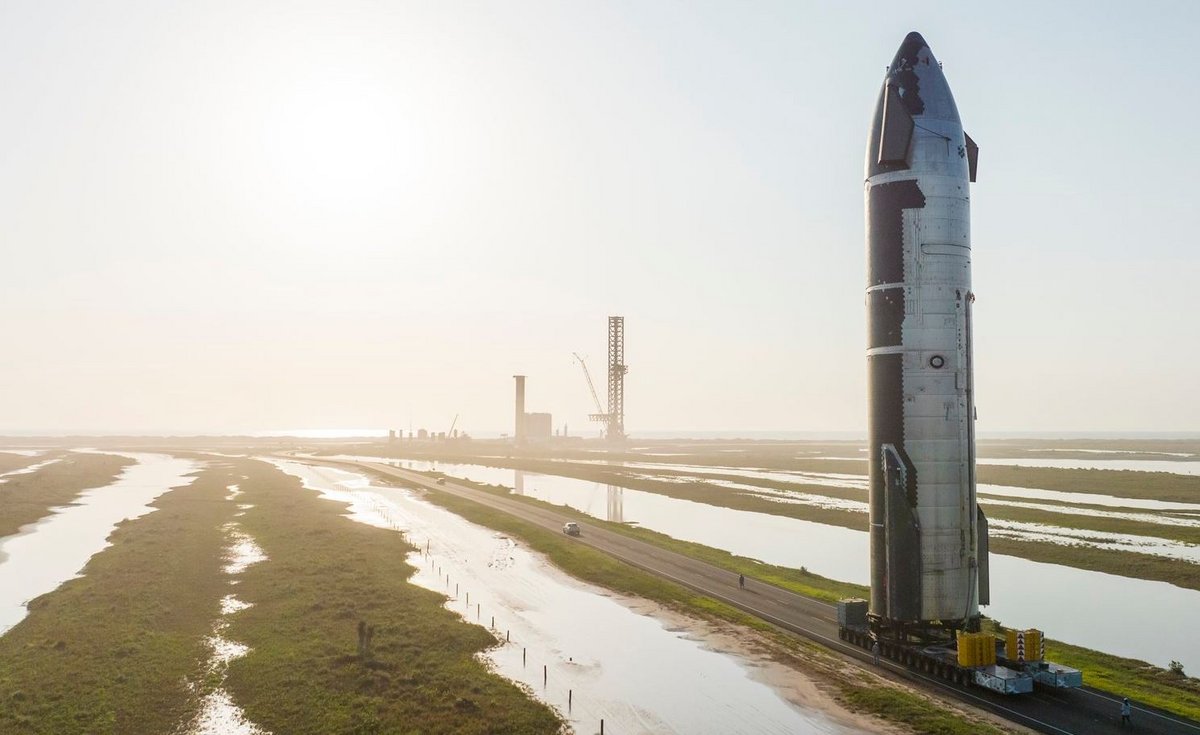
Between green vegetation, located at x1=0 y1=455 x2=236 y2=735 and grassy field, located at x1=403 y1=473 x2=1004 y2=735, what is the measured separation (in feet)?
87.0

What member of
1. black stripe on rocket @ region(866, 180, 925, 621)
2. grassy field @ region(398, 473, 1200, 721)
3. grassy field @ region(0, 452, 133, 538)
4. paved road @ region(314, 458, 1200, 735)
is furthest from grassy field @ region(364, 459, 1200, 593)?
grassy field @ region(0, 452, 133, 538)

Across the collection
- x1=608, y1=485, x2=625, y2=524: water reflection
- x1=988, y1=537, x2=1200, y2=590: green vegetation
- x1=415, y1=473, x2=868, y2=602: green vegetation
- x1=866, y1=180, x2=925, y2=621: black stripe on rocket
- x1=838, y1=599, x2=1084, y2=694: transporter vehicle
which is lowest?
x1=608, y1=485, x2=625, y2=524: water reflection

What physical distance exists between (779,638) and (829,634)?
282 centimetres

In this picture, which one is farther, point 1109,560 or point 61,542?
point 61,542

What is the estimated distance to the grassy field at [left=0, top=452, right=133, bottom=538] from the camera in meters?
88.4

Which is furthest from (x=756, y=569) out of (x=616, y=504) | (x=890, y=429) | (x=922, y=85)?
(x=616, y=504)

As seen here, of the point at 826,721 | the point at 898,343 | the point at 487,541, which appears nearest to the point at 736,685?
the point at 826,721

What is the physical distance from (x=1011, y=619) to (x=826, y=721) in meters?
22.9

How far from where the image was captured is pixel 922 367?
114 ft

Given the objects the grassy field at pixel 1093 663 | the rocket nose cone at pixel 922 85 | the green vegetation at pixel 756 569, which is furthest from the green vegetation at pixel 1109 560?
the rocket nose cone at pixel 922 85

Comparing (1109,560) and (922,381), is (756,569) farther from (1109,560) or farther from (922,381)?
(1109,560)

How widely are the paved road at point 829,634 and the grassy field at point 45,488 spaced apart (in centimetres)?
5991

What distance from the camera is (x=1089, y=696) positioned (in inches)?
1191

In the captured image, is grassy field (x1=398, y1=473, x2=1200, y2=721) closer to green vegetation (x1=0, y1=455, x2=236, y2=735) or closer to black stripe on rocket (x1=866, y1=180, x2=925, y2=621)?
black stripe on rocket (x1=866, y1=180, x2=925, y2=621)
